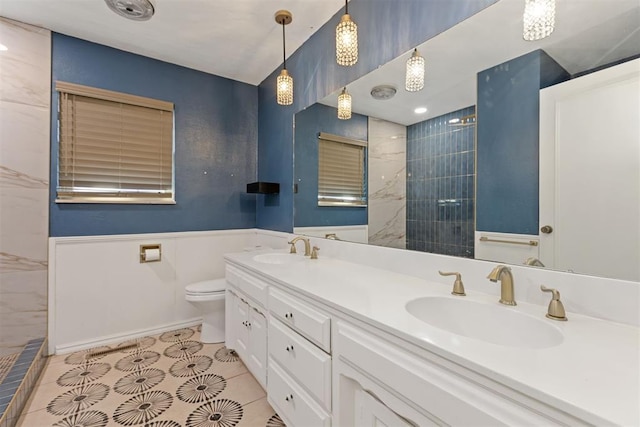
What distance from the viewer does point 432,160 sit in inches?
55.3

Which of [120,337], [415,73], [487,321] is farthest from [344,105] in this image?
[120,337]

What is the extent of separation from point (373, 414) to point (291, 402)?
53 cm

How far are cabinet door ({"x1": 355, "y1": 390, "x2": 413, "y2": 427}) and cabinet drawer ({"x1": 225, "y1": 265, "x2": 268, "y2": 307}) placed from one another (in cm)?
73

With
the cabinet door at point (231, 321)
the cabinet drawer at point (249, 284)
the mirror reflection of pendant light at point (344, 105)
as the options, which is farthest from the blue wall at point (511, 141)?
the cabinet door at point (231, 321)

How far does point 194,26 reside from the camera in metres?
2.12

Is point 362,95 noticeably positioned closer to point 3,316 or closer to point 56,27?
point 56,27

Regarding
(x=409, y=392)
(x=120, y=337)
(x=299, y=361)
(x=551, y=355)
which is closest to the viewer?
(x=551, y=355)

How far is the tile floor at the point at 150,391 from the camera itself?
5.02 feet

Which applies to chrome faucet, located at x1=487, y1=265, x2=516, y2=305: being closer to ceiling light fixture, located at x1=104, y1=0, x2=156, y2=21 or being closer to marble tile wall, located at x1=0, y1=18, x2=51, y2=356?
ceiling light fixture, located at x1=104, y1=0, x2=156, y2=21

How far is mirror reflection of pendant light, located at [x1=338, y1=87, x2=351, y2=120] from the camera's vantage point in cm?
187

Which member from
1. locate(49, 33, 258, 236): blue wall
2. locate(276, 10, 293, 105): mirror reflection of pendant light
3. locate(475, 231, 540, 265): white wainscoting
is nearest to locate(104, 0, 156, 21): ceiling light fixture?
locate(49, 33, 258, 236): blue wall

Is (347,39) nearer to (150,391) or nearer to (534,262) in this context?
(534,262)

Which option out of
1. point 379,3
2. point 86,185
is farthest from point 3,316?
point 379,3

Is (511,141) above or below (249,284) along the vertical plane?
above
